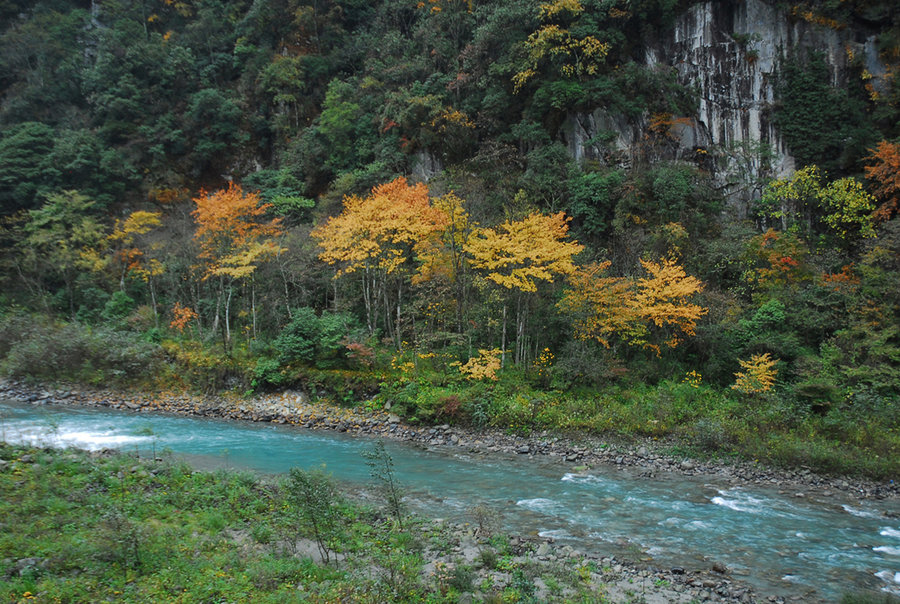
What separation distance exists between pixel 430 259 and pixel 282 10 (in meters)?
32.9

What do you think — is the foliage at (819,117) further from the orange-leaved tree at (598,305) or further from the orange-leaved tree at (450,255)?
the orange-leaved tree at (450,255)

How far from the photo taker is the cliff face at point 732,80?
2411cm

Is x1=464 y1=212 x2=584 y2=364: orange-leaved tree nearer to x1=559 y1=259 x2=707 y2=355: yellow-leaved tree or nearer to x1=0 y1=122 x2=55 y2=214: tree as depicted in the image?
x1=559 y1=259 x2=707 y2=355: yellow-leaved tree

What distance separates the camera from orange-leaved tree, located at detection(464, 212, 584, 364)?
720 inches

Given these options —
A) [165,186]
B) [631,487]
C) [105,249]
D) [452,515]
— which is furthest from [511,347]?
[165,186]

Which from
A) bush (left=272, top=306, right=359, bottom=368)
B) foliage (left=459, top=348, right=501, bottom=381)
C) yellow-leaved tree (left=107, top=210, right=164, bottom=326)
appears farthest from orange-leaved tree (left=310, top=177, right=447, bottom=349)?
yellow-leaved tree (left=107, top=210, right=164, bottom=326)

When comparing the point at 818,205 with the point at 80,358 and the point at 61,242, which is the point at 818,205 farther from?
the point at 61,242

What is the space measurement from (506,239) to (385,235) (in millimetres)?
5327

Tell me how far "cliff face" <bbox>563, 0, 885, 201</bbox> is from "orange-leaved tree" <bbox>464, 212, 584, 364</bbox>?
10.5 meters

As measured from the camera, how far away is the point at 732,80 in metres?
25.7

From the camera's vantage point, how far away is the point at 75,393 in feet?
70.3

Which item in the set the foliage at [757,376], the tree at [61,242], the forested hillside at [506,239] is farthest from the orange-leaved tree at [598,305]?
the tree at [61,242]

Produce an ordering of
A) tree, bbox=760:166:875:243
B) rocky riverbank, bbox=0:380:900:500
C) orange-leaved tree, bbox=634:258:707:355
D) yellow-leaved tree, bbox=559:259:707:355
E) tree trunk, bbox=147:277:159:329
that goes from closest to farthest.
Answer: rocky riverbank, bbox=0:380:900:500 < orange-leaved tree, bbox=634:258:707:355 < yellow-leaved tree, bbox=559:259:707:355 < tree, bbox=760:166:875:243 < tree trunk, bbox=147:277:159:329

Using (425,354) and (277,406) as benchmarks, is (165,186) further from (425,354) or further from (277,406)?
(425,354)
